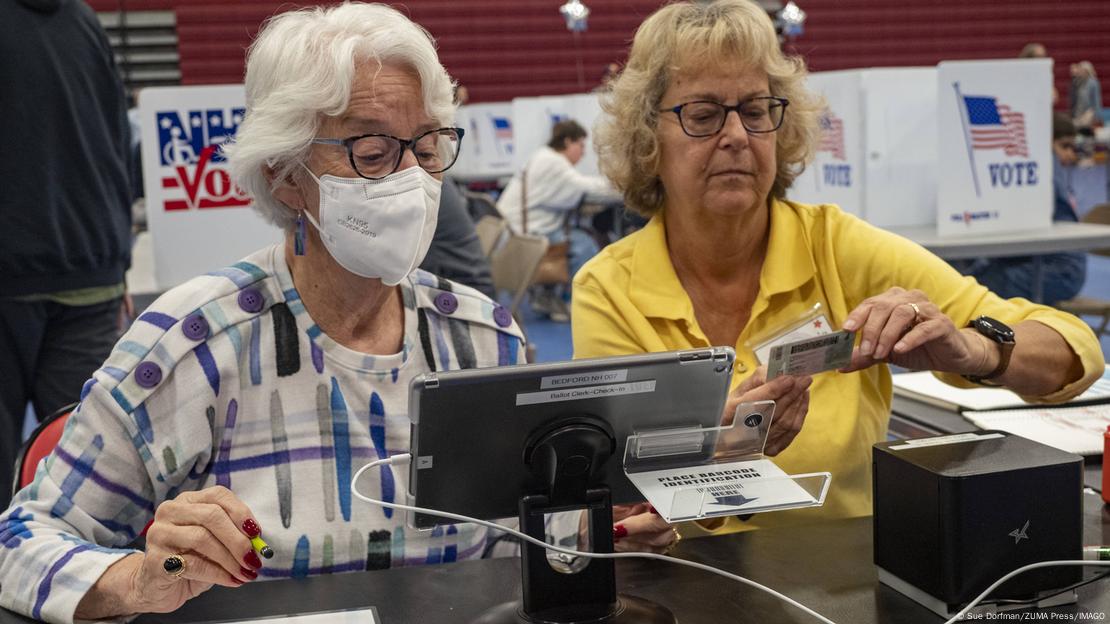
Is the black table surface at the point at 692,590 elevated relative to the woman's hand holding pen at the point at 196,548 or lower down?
lower down

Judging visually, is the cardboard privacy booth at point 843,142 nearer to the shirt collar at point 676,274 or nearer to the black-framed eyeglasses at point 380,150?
the shirt collar at point 676,274

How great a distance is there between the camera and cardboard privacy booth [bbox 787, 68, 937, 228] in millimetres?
4484

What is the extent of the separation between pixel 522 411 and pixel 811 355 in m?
0.41

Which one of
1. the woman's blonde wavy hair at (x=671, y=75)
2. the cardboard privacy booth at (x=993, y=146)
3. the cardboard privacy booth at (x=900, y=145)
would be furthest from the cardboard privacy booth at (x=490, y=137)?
the woman's blonde wavy hair at (x=671, y=75)

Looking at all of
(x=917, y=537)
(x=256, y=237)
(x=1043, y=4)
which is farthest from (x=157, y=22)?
(x=917, y=537)

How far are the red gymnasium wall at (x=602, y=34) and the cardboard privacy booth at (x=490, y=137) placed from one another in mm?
2293

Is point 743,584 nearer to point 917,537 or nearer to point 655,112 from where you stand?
point 917,537

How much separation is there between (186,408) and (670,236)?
1.01 m

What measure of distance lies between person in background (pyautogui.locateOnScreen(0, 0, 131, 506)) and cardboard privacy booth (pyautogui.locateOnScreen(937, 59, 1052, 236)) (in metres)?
3.09

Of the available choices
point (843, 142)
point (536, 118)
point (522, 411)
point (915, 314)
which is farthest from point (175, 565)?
point (536, 118)

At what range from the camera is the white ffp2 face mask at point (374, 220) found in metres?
1.46

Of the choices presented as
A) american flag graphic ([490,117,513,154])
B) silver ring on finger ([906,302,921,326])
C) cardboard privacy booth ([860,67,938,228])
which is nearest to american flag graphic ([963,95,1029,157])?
cardboard privacy booth ([860,67,938,228])

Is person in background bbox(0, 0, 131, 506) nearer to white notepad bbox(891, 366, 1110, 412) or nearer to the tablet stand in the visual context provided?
the tablet stand

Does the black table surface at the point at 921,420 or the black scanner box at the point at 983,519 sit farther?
the black table surface at the point at 921,420
